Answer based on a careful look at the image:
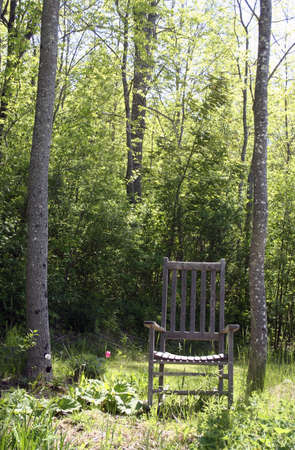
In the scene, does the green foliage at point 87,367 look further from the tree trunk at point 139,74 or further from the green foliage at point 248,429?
the tree trunk at point 139,74

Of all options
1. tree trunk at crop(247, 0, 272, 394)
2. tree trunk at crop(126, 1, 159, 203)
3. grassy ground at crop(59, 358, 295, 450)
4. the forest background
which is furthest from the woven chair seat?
tree trunk at crop(126, 1, 159, 203)

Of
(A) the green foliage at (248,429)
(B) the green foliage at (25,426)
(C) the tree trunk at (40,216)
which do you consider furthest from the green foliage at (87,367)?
(A) the green foliage at (248,429)

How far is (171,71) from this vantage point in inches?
326

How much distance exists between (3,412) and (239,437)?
1.32m

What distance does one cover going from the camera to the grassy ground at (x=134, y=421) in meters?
2.35

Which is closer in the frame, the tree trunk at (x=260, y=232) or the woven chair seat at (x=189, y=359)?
the woven chair seat at (x=189, y=359)

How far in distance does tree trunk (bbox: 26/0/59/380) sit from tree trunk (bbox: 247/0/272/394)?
1.75 meters

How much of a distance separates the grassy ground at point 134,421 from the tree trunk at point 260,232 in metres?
0.26

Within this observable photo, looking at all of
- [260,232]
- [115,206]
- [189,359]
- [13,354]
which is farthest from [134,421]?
[115,206]

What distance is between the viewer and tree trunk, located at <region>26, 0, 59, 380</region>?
392 cm

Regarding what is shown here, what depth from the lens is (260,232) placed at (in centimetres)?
381

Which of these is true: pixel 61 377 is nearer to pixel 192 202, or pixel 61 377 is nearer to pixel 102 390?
pixel 102 390

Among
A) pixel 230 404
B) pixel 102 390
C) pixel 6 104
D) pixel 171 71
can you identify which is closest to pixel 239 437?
pixel 230 404

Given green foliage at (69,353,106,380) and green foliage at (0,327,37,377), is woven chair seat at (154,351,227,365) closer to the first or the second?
green foliage at (69,353,106,380)
